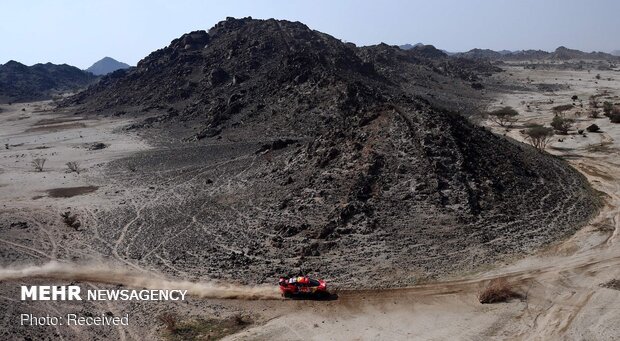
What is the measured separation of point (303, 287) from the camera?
24.5 meters

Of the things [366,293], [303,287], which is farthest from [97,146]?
[366,293]

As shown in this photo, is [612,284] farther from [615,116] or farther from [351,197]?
[615,116]

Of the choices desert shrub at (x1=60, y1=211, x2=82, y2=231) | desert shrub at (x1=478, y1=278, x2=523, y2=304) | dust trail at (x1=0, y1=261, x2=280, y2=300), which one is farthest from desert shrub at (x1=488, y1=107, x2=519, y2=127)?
desert shrub at (x1=60, y1=211, x2=82, y2=231)

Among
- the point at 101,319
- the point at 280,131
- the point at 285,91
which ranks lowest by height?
the point at 101,319

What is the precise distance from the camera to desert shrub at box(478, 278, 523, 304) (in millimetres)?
23719

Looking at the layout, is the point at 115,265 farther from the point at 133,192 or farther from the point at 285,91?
the point at 285,91

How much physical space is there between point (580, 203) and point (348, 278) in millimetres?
21018

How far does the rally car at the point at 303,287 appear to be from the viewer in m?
24.5

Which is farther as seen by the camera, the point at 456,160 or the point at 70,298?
the point at 456,160

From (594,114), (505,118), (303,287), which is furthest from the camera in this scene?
(505,118)

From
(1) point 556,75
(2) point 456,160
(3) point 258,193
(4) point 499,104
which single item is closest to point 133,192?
(3) point 258,193

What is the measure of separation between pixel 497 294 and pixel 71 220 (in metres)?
32.4

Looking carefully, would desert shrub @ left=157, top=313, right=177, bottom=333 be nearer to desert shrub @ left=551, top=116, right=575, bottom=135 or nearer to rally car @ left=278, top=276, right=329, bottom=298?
rally car @ left=278, top=276, right=329, bottom=298

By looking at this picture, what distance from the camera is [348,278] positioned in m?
26.8
